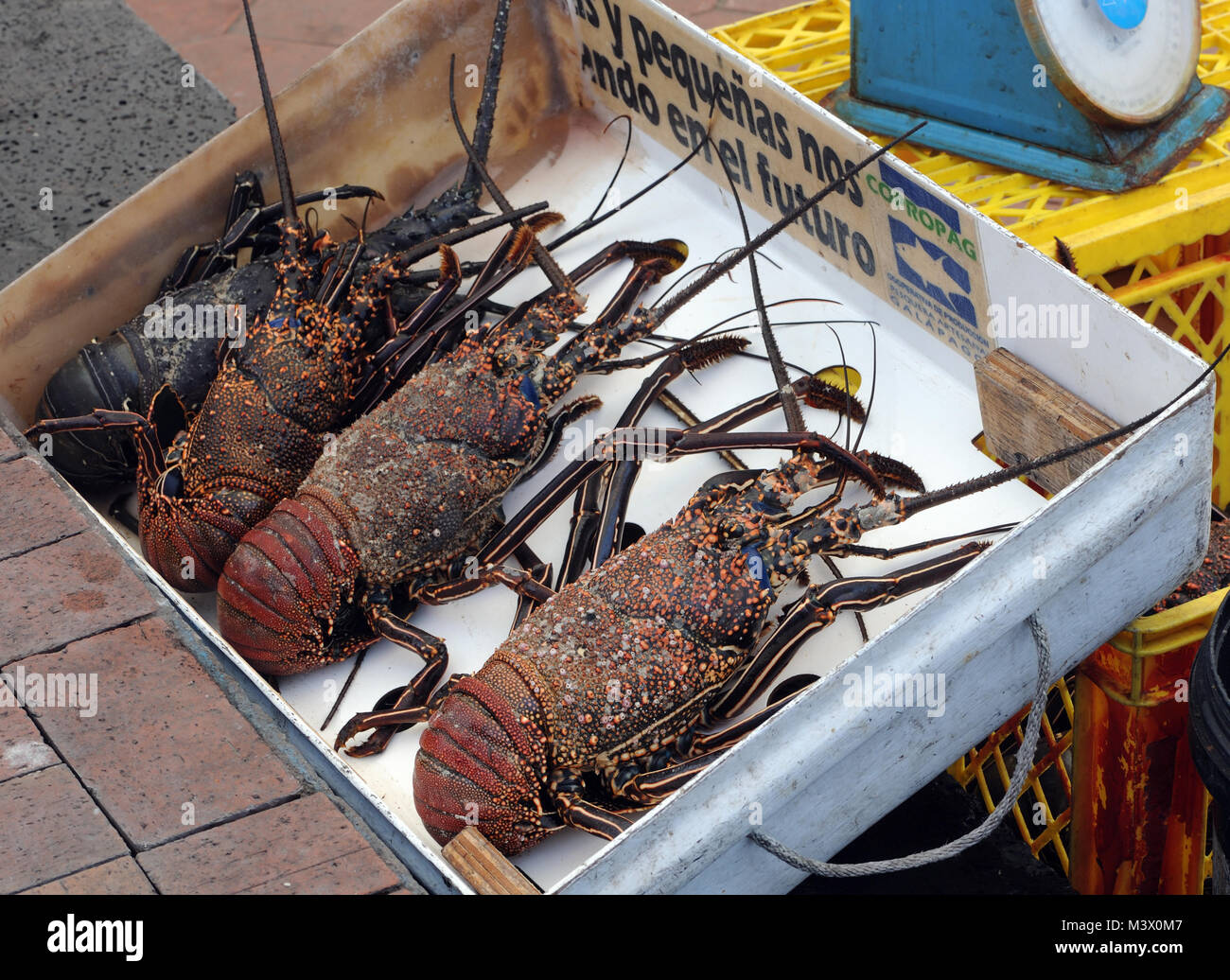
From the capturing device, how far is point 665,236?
3.24 metres

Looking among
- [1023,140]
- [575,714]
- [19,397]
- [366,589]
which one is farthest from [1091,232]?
[19,397]

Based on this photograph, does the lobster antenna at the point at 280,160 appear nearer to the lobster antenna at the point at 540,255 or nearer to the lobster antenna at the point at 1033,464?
the lobster antenna at the point at 540,255

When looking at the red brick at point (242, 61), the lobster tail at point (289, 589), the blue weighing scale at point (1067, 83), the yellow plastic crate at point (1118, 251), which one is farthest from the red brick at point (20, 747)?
the red brick at point (242, 61)

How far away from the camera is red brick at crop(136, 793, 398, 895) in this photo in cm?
168

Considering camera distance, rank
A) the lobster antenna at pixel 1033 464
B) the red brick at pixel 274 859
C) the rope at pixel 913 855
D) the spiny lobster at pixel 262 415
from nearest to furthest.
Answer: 1. the red brick at pixel 274 859
2. the rope at pixel 913 855
3. the lobster antenna at pixel 1033 464
4. the spiny lobster at pixel 262 415

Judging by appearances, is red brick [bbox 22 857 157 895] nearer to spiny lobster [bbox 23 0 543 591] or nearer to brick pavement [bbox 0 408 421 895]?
brick pavement [bbox 0 408 421 895]

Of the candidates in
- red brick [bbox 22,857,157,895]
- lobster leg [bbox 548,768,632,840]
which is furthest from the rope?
red brick [bbox 22,857,157,895]

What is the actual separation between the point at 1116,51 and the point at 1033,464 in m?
1.03

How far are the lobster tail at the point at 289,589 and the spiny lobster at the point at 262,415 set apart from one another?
16 centimetres

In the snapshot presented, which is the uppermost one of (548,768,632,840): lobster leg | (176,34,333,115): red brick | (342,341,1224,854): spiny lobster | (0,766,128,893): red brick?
(176,34,333,115): red brick

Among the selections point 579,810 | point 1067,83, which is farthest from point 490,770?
point 1067,83

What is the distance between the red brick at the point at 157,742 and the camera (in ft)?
5.88

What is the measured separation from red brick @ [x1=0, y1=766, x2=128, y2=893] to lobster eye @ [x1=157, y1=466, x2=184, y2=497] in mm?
961

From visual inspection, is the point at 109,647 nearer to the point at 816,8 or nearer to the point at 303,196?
the point at 303,196
